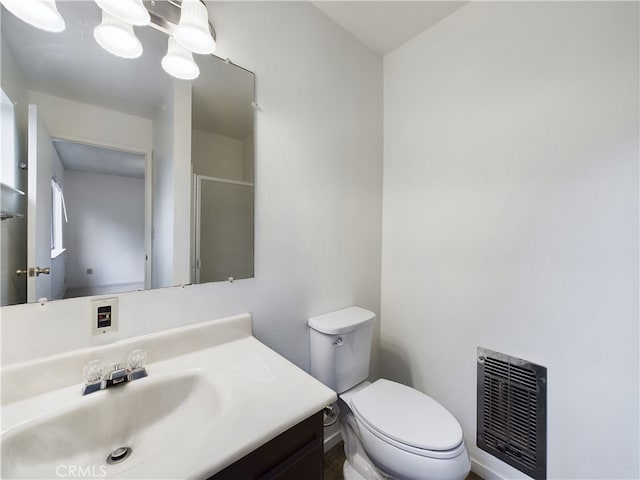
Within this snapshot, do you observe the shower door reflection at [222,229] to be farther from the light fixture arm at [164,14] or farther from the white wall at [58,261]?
the light fixture arm at [164,14]

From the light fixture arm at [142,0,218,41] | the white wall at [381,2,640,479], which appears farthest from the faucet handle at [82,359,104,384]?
the white wall at [381,2,640,479]

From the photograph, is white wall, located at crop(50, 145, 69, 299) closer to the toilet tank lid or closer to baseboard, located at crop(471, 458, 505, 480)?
the toilet tank lid

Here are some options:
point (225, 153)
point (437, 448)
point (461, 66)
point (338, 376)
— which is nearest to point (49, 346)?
point (225, 153)

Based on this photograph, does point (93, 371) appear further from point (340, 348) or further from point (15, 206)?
point (340, 348)

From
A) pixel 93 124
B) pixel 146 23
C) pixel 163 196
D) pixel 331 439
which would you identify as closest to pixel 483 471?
pixel 331 439

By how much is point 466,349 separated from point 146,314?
4.81ft

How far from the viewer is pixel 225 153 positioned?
3.50 feet

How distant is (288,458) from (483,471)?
4.18 ft

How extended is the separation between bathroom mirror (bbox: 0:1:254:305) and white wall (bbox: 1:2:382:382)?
7cm

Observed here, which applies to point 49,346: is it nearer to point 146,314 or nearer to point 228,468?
point 146,314

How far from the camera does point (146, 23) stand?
29.8 inches

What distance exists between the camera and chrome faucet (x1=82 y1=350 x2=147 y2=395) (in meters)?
0.70

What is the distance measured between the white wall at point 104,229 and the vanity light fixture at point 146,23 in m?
0.40

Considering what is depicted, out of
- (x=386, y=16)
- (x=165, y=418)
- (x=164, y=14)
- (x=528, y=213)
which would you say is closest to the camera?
(x=165, y=418)
